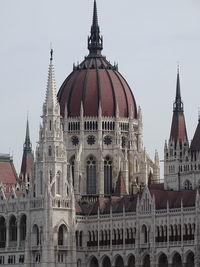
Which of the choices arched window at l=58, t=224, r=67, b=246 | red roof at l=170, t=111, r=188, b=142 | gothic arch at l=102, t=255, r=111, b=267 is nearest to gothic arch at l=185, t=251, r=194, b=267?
gothic arch at l=102, t=255, r=111, b=267

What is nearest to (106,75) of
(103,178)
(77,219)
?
(103,178)

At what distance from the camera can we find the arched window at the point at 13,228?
178m

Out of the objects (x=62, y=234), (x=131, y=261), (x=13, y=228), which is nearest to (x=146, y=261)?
(x=131, y=261)

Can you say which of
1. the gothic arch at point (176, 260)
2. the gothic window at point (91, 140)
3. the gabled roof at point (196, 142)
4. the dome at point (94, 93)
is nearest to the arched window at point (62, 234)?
the gothic arch at point (176, 260)

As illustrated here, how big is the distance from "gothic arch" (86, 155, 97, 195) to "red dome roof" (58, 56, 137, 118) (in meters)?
7.27

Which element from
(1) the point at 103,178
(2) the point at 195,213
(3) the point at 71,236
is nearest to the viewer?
(2) the point at 195,213

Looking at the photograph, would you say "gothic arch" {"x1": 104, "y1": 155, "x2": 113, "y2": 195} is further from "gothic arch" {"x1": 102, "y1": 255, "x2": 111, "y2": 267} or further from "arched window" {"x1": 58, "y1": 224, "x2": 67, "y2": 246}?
"arched window" {"x1": 58, "y1": 224, "x2": 67, "y2": 246}

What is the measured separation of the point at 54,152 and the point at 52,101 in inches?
304

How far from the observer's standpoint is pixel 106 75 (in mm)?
195750

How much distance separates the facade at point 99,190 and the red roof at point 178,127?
0.63ft

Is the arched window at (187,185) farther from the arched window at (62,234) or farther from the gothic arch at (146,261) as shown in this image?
the arched window at (62,234)

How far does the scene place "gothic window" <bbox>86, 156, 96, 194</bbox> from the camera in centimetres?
19188

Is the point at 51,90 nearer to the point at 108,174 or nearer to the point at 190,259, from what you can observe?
the point at 108,174

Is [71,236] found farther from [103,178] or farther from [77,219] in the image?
[103,178]
